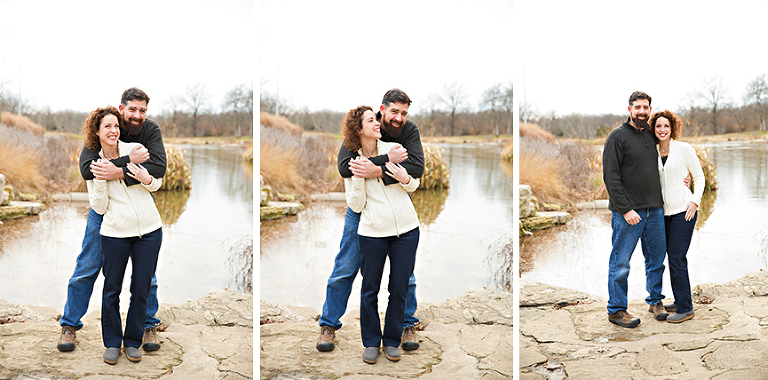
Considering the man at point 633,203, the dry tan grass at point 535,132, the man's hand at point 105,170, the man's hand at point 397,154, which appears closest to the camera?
the man's hand at point 105,170

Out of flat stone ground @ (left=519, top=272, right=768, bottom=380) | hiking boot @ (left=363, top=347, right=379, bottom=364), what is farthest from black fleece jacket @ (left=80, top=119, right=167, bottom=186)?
flat stone ground @ (left=519, top=272, right=768, bottom=380)

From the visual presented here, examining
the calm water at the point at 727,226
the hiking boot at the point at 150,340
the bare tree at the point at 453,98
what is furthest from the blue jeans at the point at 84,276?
the calm water at the point at 727,226

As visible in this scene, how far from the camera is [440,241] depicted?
12.3 ft

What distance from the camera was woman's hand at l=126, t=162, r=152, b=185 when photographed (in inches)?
127

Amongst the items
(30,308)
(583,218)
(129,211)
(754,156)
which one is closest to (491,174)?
(583,218)

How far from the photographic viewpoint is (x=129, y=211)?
325cm

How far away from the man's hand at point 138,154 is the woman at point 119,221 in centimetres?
4

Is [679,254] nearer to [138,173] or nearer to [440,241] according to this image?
[440,241]

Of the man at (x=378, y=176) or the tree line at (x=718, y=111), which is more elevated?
the tree line at (x=718, y=111)

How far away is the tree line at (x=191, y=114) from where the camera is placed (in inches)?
138

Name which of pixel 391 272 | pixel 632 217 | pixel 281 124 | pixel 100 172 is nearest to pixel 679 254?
pixel 632 217

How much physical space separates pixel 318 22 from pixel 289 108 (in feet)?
1.96

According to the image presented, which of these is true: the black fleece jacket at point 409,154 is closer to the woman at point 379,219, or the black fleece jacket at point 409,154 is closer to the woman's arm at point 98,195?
the woman at point 379,219

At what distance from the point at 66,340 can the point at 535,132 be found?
3168 mm
